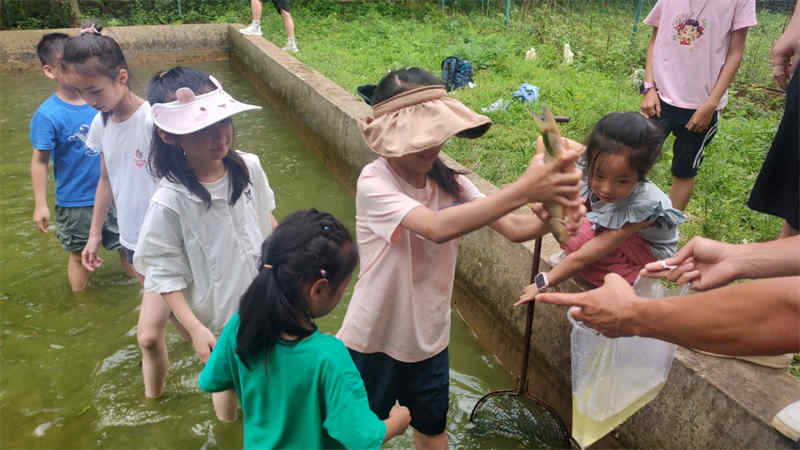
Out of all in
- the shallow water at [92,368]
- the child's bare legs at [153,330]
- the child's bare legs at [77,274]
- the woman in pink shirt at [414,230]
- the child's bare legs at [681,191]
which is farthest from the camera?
the child's bare legs at [77,274]

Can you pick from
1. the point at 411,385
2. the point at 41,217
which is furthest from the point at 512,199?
the point at 41,217

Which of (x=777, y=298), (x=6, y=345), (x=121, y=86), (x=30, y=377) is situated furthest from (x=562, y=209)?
(x=6, y=345)

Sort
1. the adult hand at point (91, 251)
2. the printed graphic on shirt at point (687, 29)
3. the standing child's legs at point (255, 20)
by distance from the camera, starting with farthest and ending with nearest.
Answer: the standing child's legs at point (255, 20)
the printed graphic on shirt at point (687, 29)
the adult hand at point (91, 251)

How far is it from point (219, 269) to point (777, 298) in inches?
78.8

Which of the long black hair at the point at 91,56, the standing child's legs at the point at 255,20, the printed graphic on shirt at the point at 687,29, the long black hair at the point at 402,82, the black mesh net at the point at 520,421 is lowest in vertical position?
the black mesh net at the point at 520,421

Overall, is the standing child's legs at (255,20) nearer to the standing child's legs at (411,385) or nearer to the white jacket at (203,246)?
the white jacket at (203,246)

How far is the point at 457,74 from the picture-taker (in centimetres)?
731

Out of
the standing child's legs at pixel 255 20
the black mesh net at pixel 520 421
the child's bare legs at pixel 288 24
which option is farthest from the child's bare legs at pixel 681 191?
the standing child's legs at pixel 255 20

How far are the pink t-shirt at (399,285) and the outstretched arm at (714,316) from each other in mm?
530

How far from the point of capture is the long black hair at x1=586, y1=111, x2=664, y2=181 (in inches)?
84.8

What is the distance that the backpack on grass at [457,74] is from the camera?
728 cm

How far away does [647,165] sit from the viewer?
220cm

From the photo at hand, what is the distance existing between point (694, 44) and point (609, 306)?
269 centimetres

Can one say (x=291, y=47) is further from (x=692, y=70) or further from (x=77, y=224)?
(x=692, y=70)
